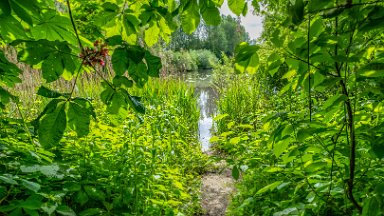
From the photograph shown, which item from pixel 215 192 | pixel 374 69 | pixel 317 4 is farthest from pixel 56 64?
pixel 215 192

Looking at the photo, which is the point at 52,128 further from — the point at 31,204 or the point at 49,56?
the point at 31,204

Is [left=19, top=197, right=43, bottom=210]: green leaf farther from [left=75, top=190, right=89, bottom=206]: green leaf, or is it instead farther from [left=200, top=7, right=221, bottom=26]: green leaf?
[left=200, top=7, right=221, bottom=26]: green leaf

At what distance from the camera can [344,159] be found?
1.12m

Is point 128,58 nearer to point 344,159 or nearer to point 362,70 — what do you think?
point 362,70

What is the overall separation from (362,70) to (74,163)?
4.71 feet

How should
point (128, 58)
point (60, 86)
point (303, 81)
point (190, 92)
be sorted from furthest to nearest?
point (190, 92) < point (60, 86) < point (303, 81) < point (128, 58)

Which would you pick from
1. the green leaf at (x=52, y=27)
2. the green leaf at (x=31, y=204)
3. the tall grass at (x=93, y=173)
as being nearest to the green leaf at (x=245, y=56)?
the tall grass at (x=93, y=173)

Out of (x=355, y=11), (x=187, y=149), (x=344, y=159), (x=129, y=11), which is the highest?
(x=129, y=11)

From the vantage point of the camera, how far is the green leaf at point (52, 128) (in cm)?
65

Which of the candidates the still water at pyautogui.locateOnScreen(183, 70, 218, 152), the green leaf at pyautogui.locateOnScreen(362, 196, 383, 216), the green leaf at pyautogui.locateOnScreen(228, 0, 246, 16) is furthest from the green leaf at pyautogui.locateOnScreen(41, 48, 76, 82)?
the still water at pyautogui.locateOnScreen(183, 70, 218, 152)

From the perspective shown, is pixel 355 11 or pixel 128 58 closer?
pixel 355 11

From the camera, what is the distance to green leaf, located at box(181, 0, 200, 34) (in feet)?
2.86

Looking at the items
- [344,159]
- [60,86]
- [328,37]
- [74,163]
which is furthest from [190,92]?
[328,37]

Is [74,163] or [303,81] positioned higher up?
[303,81]
